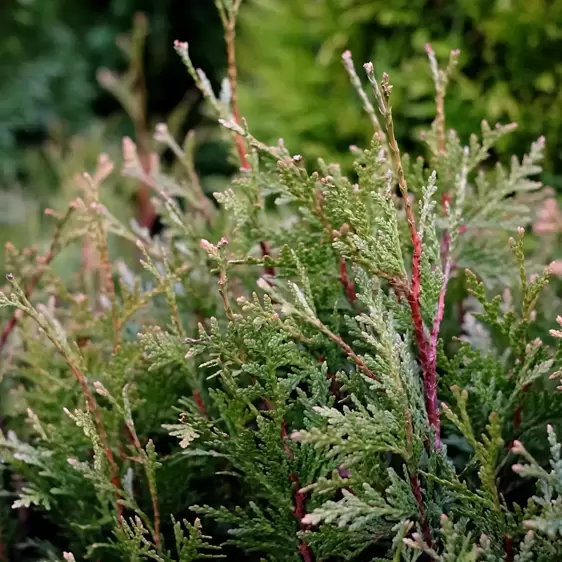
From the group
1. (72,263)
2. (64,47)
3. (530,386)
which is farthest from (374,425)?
(64,47)

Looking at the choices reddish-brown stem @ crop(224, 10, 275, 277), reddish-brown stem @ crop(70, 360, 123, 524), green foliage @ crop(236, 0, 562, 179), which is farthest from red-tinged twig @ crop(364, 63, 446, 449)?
green foliage @ crop(236, 0, 562, 179)

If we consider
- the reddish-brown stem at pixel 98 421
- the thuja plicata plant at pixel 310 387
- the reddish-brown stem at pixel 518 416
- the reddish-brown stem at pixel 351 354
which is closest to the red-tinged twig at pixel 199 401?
the thuja plicata plant at pixel 310 387

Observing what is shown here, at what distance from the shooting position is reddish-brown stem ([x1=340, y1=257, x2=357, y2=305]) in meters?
0.87

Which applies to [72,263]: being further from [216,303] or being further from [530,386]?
[530,386]

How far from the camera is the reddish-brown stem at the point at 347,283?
87cm

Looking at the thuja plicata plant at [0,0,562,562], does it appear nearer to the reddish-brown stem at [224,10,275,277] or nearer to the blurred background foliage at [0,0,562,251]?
A: the reddish-brown stem at [224,10,275,277]

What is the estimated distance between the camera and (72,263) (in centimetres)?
182

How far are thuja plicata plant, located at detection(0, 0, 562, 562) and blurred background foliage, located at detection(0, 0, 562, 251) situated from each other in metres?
0.85

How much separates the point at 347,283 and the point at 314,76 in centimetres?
138

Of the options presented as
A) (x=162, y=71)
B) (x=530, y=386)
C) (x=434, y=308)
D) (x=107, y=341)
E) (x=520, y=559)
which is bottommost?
(x=520, y=559)

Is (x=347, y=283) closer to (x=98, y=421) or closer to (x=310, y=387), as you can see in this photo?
(x=310, y=387)

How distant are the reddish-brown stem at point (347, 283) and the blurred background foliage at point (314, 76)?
1088mm

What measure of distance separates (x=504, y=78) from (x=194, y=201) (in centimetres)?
117

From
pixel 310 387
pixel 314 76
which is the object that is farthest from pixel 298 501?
pixel 314 76
